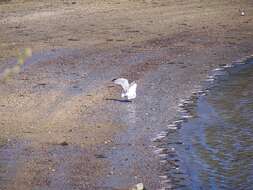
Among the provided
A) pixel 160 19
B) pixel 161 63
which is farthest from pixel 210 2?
pixel 161 63

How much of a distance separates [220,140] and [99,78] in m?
A: 4.12

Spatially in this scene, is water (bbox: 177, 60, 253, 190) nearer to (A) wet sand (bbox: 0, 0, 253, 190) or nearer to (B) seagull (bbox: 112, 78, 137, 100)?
(A) wet sand (bbox: 0, 0, 253, 190)

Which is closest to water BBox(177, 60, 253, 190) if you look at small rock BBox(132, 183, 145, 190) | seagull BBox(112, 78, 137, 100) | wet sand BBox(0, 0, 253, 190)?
wet sand BBox(0, 0, 253, 190)

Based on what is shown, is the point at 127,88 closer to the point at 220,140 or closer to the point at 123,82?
the point at 123,82

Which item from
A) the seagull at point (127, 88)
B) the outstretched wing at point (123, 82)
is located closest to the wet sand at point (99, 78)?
the seagull at point (127, 88)

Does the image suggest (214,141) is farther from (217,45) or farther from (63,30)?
(63,30)

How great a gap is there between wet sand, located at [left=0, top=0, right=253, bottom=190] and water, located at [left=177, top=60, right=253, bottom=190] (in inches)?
14.2

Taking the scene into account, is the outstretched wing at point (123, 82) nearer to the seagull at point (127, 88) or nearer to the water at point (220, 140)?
the seagull at point (127, 88)

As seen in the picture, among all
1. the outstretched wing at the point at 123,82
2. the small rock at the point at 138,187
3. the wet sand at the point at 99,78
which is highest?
the small rock at the point at 138,187

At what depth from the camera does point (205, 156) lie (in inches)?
352

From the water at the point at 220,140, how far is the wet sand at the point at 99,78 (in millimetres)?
361

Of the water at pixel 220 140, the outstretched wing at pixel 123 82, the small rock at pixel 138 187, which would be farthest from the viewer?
the outstretched wing at pixel 123 82

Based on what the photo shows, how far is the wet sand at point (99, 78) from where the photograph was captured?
27.6 feet

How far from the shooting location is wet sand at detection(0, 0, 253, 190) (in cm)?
842
